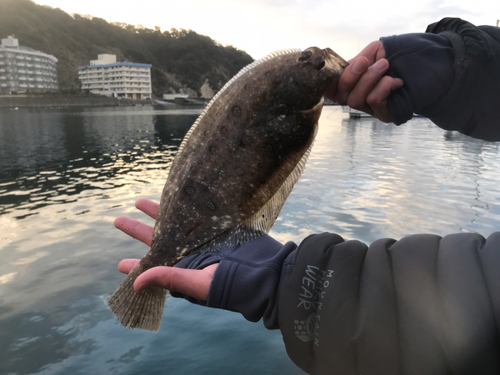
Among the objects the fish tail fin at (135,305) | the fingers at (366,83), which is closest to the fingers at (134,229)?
the fish tail fin at (135,305)

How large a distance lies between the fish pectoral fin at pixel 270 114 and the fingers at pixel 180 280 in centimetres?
Answer: 126

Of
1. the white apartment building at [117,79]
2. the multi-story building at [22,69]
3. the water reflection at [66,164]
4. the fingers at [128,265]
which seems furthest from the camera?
the white apartment building at [117,79]

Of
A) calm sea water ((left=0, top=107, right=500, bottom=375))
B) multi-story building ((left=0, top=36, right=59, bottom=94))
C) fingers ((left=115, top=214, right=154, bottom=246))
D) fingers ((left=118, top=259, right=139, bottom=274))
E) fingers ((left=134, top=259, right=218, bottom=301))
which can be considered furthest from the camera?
multi-story building ((left=0, top=36, right=59, bottom=94))

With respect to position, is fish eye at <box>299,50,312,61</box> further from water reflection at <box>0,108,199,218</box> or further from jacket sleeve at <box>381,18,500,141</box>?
water reflection at <box>0,108,199,218</box>

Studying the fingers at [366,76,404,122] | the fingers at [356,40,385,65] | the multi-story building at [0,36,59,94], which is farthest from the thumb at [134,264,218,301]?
the multi-story building at [0,36,59,94]

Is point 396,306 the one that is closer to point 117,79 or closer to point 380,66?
point 380,66

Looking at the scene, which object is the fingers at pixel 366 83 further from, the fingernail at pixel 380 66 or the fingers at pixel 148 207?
the fingers at pixel 148 207

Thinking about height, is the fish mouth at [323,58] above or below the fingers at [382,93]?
above

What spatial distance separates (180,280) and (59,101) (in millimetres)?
143726

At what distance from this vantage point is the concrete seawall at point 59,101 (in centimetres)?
11388

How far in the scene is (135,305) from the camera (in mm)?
3055

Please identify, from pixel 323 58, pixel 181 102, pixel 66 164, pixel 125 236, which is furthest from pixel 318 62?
Result: pixel 181 102

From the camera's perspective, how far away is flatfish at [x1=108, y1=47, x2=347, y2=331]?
9.07ft

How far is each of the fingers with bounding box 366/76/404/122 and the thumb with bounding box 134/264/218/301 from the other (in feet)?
6.35
